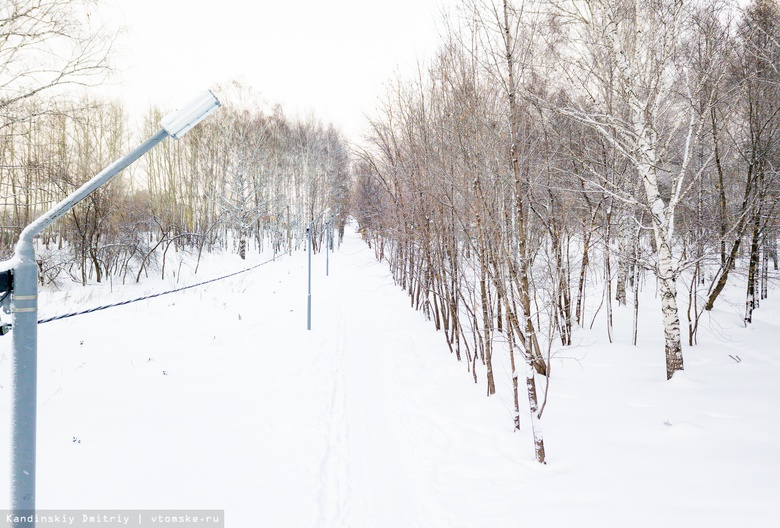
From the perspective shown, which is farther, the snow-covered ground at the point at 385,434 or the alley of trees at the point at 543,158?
the alley of trees at the point at 543,158

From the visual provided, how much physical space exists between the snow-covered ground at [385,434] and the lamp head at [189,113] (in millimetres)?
2877

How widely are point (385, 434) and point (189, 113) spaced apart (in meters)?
4.00

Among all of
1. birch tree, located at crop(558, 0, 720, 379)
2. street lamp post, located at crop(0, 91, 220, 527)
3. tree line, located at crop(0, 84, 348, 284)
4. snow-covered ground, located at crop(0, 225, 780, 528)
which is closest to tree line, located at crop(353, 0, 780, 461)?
birch tree, located at crop(558, 0, 720, 379)

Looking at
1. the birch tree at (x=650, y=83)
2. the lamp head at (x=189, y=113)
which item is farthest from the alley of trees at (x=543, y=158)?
the lamp head at (x=189, y=113)

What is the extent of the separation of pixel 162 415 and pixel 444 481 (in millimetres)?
3172

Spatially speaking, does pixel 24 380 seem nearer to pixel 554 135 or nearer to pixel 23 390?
pixel 23 390

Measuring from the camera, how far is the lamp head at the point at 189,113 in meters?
1.85

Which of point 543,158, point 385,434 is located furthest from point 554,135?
point 385,434

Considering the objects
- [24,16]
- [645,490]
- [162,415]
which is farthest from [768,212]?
[24,16]

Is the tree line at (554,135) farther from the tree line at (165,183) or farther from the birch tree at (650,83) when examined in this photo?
the tree line at (165,183)

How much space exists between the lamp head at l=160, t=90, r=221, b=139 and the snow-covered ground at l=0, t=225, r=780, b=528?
2877 millimetres

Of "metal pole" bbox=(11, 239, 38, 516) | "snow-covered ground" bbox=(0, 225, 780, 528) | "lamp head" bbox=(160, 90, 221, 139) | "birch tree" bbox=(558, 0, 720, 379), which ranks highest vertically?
"birch tree" bbox=(558, 0, 720, 379)

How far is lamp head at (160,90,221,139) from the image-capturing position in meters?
1.85

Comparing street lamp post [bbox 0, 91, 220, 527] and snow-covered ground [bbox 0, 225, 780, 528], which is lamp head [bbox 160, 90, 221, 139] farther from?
snow-covered ground [bbox 0, 225, 780, 528]
